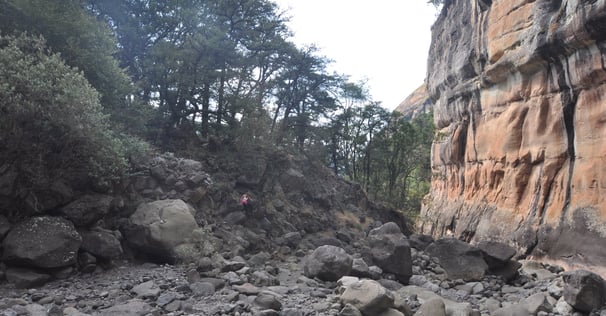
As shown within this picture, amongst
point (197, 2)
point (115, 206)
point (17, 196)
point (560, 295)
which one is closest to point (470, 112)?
point (560, 295)

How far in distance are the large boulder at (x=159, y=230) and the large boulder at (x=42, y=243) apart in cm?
183

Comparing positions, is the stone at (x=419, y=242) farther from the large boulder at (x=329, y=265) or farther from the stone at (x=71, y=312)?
the stone at (x=71, y=312)

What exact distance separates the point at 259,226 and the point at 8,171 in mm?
10266

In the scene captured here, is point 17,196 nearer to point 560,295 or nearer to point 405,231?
point 560,295

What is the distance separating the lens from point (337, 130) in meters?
32.8

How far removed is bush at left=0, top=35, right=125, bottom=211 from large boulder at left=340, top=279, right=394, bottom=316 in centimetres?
692

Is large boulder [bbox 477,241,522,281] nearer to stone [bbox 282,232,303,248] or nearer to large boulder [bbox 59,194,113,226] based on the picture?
stone [bbox 282,232,303,248]

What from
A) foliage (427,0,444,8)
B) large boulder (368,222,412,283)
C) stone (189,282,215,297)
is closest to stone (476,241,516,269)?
large boulder (368,222,412,283)

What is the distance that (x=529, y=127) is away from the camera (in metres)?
15.4

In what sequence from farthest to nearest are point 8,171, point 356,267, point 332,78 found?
point 332,78 → point 356,267 → point 8,171

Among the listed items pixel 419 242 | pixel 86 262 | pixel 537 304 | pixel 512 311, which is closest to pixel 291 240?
pixel 419 242

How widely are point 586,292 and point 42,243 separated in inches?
465

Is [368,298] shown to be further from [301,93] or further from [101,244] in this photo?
[301,93]

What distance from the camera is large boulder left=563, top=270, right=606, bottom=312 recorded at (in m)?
8.49
